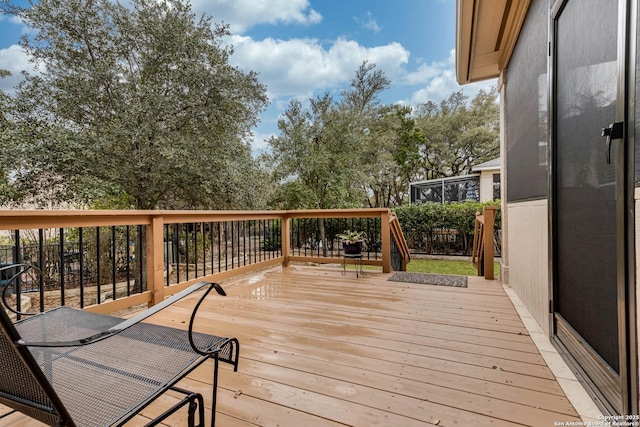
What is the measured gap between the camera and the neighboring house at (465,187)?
34.6 ft

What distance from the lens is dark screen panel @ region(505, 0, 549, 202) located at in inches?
87.4

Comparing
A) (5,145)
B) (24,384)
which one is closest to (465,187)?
(24,384)

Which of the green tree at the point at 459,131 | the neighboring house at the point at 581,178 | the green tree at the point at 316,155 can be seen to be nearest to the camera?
the neighboring house at the point at 581,178

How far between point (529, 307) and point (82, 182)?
6.80 metres

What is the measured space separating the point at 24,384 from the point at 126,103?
251 inches

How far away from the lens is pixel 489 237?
→ 373 cm

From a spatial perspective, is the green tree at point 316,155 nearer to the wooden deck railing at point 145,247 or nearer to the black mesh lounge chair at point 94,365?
the wooden deck railing at point 145,247

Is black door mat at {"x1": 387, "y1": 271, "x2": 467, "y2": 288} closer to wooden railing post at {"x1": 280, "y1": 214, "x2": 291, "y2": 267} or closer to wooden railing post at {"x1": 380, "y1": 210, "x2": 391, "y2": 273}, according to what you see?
wooden railing post at {"x1": 380, "y1": 210, "x2": 391, "y2": 273}

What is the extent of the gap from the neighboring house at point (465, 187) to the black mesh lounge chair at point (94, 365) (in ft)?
36.1

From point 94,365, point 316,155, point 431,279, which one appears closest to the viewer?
point 94,365

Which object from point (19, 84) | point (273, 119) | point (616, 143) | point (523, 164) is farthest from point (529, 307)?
point (19, 84)

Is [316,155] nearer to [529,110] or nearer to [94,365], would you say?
[529,110]

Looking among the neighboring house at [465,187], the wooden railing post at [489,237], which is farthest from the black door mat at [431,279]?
the neighboring house at [465,187]

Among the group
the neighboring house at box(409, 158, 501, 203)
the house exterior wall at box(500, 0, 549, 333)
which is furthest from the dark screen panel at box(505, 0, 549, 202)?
the neighboring house at box(409, 158, 501, 203)
